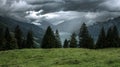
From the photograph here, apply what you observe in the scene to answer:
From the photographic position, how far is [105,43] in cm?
10806

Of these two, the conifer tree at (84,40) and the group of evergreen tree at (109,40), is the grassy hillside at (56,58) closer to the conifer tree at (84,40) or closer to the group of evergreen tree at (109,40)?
the group of evergreen tree at (109,40)

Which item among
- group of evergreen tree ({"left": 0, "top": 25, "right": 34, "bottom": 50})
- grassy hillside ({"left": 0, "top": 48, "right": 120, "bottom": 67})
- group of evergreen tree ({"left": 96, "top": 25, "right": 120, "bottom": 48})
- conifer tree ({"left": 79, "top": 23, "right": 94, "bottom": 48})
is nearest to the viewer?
grassy hillside ({"left": 0, "top": 48, "right": 120, "bottom": 67})

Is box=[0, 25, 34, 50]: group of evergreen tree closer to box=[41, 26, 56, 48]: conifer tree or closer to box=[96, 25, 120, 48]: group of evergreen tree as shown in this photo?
box=[41, 26, 56, 48]: conifer tree

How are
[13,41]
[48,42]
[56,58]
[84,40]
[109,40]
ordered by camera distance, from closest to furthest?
[56,58] → [109,40] → [48,42] → [84,40] → [13,41]

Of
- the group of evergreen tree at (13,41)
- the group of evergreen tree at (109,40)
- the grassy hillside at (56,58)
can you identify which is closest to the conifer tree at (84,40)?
the group of evergreen tree at (109,40)

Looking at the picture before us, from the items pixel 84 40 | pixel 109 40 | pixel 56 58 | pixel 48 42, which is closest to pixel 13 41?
pixel 48 42

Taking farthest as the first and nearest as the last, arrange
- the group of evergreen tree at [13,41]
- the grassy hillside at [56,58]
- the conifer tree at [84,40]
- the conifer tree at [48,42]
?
the group of evergreen tree at [13,41] < the conifer tree at [84,40] < the conifer tree at [48,42] < the grassy hillside at [56,58]

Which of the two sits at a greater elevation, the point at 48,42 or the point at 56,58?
the point at 56,58

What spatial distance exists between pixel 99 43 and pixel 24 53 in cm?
4566

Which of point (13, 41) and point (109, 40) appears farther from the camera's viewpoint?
point (13, 41)

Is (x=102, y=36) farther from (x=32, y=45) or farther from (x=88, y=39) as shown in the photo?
(x=32, y=45)

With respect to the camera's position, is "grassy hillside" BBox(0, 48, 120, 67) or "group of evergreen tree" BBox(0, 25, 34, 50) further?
"group of evergreen tree" BBox(0, 25, 34, 50)

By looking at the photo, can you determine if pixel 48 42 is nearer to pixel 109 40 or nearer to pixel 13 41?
pixel 13 41

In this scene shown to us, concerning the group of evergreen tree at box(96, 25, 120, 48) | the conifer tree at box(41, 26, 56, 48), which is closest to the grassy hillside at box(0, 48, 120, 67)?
the conifer tree at box(41, 26, 56, 48)
